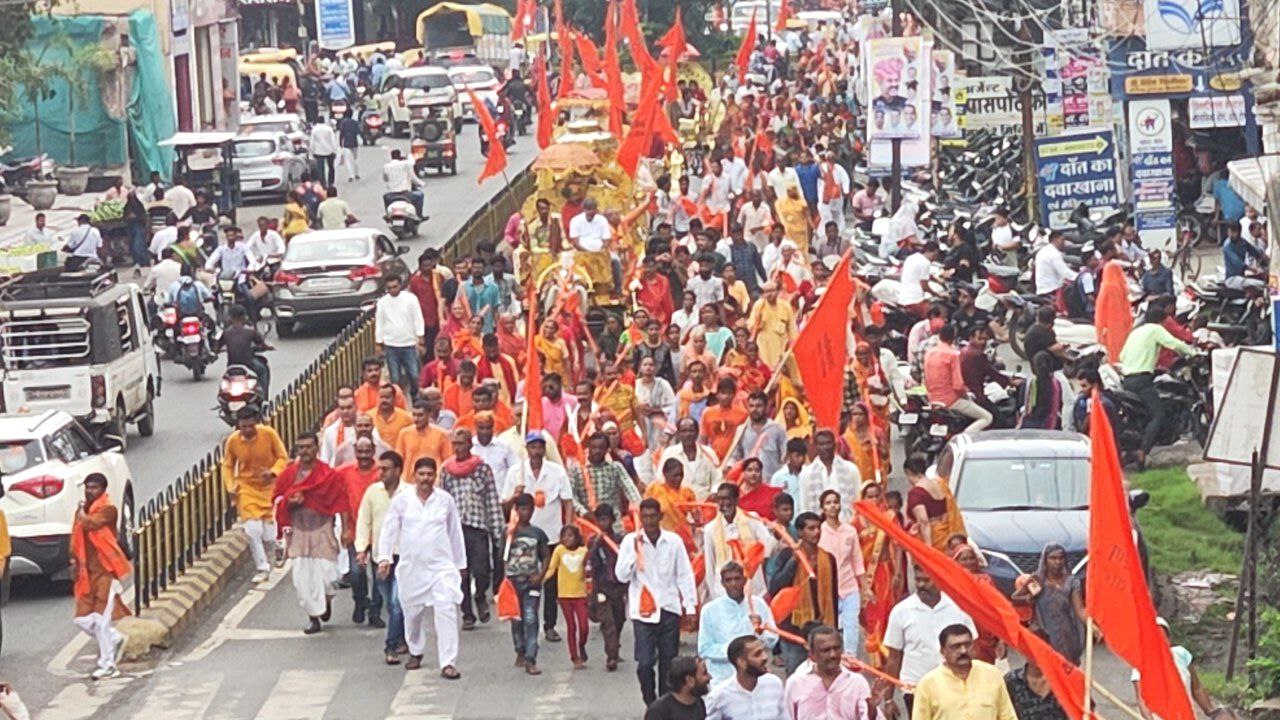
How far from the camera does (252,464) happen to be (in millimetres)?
19969

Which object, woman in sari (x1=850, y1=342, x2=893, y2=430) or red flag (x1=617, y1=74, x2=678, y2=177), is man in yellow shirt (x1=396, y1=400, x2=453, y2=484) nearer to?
woman in sari (x1=850, y1=342, x2=893, y2=430)

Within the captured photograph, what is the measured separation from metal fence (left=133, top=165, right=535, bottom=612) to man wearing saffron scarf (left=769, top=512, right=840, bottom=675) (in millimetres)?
4953

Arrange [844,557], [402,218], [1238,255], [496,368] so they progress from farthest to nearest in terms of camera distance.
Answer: [402,218], [1238,255], [496,368], [844,557]

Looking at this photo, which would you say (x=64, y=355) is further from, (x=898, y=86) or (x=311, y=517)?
(x=898, y=86)

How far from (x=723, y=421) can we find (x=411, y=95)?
39197 millimetres

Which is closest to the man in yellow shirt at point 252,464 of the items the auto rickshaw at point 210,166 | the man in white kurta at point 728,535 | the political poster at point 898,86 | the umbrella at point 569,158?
the man in white kurta at point 728,535

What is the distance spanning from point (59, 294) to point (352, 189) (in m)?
26.7

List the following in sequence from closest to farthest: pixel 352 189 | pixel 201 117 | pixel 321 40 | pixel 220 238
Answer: pixel 220 238
pixel 352 189
pixel 201 117
pixel 321 40

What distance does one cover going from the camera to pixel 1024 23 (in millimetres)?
40438

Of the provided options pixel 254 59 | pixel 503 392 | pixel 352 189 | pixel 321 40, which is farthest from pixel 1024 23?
pixel 321 40

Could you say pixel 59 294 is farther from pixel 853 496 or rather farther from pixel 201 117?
pixel 201 117

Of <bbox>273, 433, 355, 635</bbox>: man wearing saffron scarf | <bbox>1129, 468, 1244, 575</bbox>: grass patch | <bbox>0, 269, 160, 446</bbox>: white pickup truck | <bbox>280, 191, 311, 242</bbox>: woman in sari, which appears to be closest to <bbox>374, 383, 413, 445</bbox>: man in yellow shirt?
<bbox>273, 433, 355, 635</bbox>: man wearing saffron scarf

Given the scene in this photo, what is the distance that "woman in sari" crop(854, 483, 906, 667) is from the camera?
55.1 ft

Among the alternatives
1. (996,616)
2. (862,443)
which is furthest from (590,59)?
(996,616)
